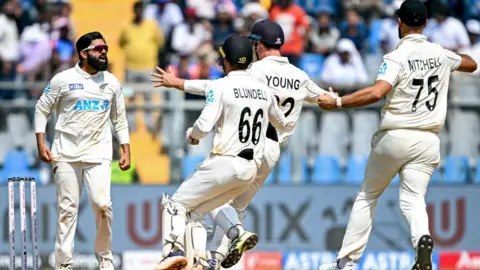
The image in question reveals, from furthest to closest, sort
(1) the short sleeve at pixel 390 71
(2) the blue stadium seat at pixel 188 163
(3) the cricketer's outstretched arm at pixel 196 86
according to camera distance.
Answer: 1. (2) the blue stadium seat at pixel 188 163
2. (3) the cricketer's outstretched arm at pixel 196 86
3. (1) the short sleeve at pixel 390 71

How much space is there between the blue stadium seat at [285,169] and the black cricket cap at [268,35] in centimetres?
494

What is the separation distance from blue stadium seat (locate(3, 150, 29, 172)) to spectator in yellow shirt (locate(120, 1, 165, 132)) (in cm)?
285

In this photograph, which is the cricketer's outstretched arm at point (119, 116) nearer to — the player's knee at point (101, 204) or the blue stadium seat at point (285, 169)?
the player's knee at point (101, 204)

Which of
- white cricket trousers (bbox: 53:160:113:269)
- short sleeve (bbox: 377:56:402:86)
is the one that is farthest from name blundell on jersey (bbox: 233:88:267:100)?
white cricket trousers (bbox: 53:160:113:269)

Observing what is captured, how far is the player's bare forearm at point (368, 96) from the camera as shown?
10133 mm

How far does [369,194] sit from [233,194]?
4.22 feet

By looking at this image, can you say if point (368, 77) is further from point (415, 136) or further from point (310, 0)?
Result: point (415, 136)

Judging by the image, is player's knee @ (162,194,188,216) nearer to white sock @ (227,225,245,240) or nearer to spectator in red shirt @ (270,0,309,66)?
white sock @ (227,225,245,240)

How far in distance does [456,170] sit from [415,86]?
20.9 feet

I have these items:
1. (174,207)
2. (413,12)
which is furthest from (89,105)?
(413,12)

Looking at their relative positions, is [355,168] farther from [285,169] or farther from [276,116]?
[276,116]


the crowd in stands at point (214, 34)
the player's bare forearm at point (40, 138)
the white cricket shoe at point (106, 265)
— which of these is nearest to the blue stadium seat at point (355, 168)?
the crowd in stands at point (214, 34)

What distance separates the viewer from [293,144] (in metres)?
16.2

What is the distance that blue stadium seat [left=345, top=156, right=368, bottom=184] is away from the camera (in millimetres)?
16328
